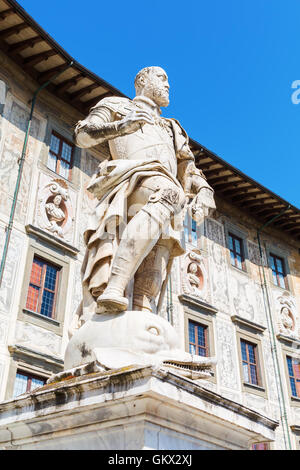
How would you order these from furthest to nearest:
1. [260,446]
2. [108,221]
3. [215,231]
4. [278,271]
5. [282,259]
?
1. [282,259]
2. [278,271]
3. [215,231]
4. [260,446]
5. [108,221]

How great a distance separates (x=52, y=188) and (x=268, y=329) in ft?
30.1

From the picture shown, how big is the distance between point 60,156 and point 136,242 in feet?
36.4

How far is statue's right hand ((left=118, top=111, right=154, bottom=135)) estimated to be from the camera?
327 cm

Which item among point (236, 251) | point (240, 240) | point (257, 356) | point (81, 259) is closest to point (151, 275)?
point (81, 259)

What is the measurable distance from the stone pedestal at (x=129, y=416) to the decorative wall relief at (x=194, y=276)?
12.6 m

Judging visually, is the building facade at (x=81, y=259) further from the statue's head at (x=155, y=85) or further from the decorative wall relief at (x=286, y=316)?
the statue's head at (x=155, y=85)

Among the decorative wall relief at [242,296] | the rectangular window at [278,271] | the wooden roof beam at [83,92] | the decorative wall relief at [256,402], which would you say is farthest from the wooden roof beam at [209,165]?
the decorative wall relief at [256,402]

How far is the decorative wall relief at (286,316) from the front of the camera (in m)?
17.8

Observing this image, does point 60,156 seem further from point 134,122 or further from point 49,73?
point 134,122

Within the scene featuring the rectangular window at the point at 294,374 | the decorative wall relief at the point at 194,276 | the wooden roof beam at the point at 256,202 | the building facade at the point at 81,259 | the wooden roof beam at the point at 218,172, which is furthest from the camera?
the wooden roof beam at the point at 256,202

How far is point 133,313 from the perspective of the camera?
2.83m

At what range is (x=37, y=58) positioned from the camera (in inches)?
516
